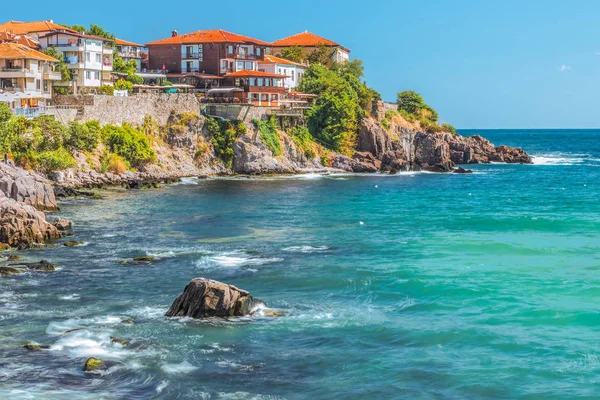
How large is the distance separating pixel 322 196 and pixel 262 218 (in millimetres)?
15735

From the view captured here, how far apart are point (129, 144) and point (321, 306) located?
5307 centimetres

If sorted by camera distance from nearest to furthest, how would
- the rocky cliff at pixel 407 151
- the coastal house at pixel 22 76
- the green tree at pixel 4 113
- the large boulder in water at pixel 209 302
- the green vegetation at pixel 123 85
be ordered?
the large boulder in water at pixel 209 302, the green tree at pixel 4 113, the coastal house at pixel 22 76, the green vegetation at pixel 123 85, the rocky cliff at pixel 407 151

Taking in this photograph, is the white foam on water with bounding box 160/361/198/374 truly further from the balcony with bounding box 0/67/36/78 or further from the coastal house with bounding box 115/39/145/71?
the coastal house with bounding box 115/39/145/71

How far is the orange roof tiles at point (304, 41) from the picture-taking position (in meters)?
132

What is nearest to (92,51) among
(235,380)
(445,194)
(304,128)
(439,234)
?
(304,128)

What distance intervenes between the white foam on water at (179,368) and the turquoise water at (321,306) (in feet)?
0.22

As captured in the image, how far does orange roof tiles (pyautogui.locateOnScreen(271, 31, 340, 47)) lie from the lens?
433 feet

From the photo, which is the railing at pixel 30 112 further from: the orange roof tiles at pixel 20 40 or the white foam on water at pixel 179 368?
the white foam on water at pixel 179 368

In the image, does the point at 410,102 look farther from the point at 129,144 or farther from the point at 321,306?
the point at 321,306

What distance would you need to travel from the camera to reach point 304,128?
10588 centimetres

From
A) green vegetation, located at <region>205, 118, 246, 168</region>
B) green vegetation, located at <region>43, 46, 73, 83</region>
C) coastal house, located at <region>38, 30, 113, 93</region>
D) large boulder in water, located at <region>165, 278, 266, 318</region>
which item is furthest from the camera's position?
green vegetation, located at <region>205, 118, 246, 168</region>

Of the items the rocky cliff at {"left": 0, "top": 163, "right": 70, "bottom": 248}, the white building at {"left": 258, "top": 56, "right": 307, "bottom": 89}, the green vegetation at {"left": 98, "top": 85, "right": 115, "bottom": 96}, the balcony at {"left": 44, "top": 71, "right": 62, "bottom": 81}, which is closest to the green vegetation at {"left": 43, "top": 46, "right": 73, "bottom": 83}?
the balcony at {"left": 44, "top": 71, "right": 62, "bottom": 81}

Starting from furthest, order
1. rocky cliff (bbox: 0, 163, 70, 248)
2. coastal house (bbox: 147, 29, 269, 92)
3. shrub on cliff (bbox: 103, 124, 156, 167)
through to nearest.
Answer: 1. coastal house (bbox: 147, 29, 269, 92)
2. shrub on cliff (bbox: 103, 124, 156, 167)
3. rocky cliff (bbox: 0, 163, 70, 248)

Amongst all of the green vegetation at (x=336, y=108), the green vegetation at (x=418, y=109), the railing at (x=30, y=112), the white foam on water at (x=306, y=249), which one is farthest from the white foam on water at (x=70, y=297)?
the green vegetation at (x=418, y=109)
